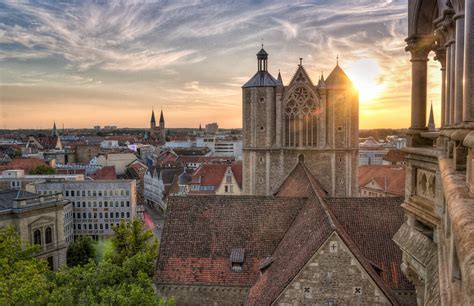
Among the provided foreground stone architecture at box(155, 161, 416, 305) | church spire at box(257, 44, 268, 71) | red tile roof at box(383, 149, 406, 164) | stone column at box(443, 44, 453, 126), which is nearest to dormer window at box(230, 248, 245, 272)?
foreground stone architecture at box(155, 161, 416, 305)

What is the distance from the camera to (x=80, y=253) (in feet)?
131

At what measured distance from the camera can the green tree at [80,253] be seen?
1561 inches

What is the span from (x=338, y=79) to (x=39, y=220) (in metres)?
29.6

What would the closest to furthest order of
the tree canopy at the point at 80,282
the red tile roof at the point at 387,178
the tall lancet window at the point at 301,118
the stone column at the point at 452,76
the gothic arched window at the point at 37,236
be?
1. the stone column at the point at 452,76
2. the tree canopy at the point at 80,282
3. the tall lancet window at the point at 301,118
4. the gothic arched window at the point at 37,236
5. the red tile roof at the point at 387,178

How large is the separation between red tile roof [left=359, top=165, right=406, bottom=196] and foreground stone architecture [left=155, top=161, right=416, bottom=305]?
109ft

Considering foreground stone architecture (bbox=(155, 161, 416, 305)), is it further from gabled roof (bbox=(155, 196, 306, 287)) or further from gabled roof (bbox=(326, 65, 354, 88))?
gabled roof (bbox=(326, 65, 354, 88))

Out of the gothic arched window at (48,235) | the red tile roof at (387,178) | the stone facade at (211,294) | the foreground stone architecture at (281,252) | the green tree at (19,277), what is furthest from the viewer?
the red tile roof at (387,178)

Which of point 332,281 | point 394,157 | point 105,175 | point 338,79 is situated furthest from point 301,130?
point 394,157

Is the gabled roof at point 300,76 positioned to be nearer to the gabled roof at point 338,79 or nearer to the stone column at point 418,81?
the gabled roof at point 338,79

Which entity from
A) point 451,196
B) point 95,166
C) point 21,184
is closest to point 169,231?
point 451,196

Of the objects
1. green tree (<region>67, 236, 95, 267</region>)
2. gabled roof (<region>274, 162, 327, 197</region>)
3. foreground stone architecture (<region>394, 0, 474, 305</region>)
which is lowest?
green tree (<region>67, 236, 95, 267</region>)

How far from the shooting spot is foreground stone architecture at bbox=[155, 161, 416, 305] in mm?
13438

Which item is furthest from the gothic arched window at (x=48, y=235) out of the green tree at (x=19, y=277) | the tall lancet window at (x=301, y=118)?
the tall lancet window at (x=301, y=118)

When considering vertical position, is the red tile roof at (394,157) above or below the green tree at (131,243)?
above
